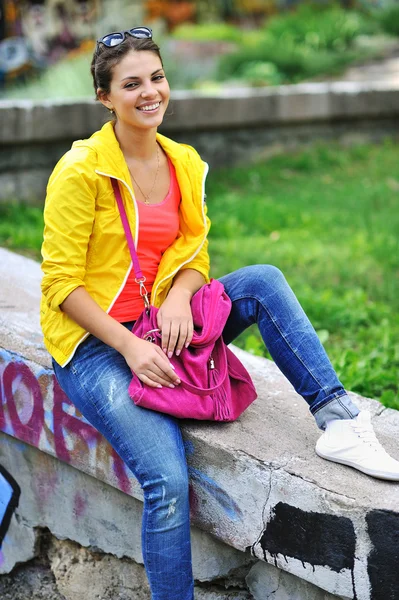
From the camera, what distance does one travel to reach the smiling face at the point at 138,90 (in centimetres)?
257

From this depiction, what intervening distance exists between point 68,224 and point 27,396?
0.85 meters

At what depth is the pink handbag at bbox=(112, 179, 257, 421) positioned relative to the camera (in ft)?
8.17

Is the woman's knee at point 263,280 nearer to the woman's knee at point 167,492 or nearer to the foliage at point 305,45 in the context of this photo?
the woman's knee at point 167,492

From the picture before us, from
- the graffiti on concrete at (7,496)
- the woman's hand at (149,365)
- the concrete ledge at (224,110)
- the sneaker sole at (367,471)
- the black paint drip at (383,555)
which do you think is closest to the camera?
the black paint drip at (383,555)

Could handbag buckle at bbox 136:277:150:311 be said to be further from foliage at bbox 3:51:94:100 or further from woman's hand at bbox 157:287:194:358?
foliage at bbox 3:51:94:100

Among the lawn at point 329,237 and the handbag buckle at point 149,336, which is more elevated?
Result: the handbag buckle at point 149,336

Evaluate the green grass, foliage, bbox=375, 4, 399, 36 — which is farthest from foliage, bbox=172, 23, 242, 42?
the green grass

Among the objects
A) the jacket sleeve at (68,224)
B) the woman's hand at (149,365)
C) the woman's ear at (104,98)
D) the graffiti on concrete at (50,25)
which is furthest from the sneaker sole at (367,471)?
the graffiti on concrete at (50,25)

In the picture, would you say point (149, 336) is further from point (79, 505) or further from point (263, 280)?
point (79, 505)

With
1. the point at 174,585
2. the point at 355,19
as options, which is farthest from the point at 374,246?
the point at 355,19

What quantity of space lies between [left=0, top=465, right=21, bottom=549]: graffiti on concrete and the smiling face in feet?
5.21

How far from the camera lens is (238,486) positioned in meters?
2.53

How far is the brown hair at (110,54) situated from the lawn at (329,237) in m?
1.73

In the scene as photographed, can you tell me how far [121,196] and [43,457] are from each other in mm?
1168
